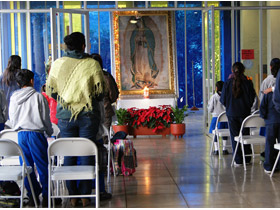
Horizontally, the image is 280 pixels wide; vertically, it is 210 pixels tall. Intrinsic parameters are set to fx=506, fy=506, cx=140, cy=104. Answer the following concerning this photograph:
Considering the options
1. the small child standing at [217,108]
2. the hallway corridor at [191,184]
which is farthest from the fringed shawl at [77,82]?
the small child standing at [217,108]

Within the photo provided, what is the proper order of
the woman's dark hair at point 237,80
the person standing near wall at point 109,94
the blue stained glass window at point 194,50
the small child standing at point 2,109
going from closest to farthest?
the small child standing at point 2,109 < the person standing near wall at point 109,94 < the woman's dark hair at point 237,80 < the blue stained glass window at point 194,50

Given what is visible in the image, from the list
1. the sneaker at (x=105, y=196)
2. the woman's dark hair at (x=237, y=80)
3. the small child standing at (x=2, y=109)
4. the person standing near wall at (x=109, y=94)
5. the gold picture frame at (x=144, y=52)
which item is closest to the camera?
the sneaker at (x=105, y=196)

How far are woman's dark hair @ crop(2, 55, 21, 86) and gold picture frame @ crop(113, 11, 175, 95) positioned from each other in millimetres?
8231

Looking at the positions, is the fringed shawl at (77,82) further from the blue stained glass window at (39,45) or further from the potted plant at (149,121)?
the blue stained glass window at (39,45)

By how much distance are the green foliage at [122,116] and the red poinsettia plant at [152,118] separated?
11 cm

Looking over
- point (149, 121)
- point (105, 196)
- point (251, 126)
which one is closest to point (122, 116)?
point (149, 121)

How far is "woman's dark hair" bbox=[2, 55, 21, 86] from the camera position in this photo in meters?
7.29

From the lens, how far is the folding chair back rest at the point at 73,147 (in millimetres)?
4684

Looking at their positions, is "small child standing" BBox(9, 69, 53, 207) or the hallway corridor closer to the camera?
"small child standing" BBox(9, 69, 53, 207)

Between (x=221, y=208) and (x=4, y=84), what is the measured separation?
4.01m

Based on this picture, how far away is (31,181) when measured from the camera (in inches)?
210

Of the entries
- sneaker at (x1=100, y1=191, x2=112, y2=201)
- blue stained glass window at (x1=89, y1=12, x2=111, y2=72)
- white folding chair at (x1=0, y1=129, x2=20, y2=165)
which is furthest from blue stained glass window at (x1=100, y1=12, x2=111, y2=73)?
sneaker at (x1=100, y1=191, x2=112, y2=201)

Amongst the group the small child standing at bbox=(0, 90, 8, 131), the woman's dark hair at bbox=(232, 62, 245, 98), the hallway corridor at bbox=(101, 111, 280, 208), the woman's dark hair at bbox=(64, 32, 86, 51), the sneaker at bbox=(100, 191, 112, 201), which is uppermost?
the woman's dark hair at bbox=(64, 32, 86, 51)

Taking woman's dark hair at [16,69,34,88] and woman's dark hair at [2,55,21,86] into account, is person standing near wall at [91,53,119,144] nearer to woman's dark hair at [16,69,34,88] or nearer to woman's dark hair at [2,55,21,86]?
Answer: woman's dark hair at [2,55,21,86]
